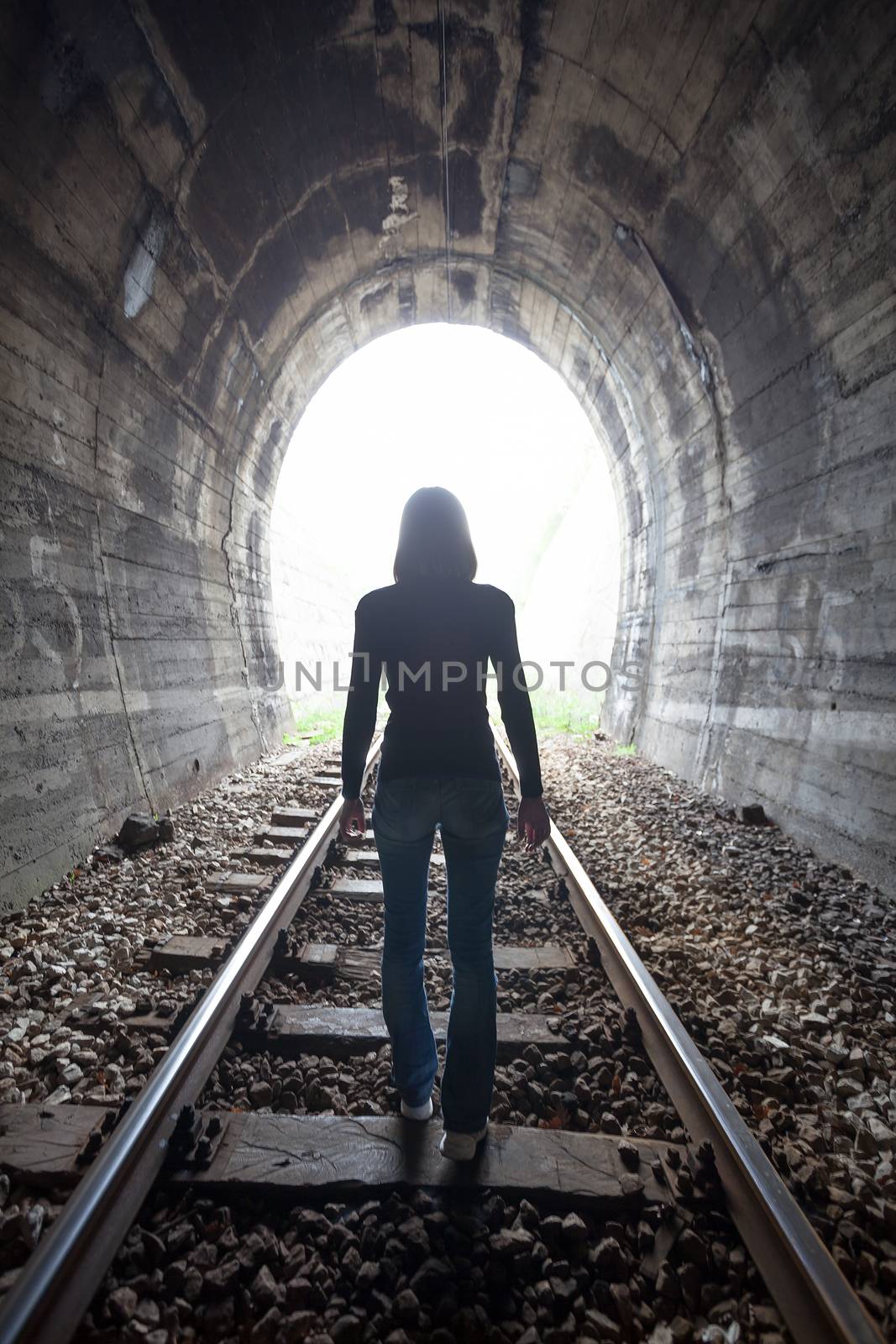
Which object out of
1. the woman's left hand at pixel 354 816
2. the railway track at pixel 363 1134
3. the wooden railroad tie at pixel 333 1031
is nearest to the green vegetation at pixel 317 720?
the railway track at pixel 363 1134

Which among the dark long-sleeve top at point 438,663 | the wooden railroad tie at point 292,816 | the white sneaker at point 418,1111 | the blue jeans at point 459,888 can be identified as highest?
the dark long-sleeve top at point 438,663

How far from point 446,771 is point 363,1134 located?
4.04 feet

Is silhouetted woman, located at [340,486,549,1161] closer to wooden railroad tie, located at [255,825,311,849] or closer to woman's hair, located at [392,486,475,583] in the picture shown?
woman's hair, located at [392,486,475,583]

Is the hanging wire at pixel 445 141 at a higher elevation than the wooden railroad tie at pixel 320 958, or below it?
higher

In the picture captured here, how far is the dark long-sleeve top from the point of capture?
1.97 metres

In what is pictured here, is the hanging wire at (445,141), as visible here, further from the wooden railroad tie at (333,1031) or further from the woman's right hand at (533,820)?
the wooden railroad tie at (333,1031)

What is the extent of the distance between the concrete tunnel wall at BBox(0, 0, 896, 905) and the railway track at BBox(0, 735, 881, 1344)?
2.05 m

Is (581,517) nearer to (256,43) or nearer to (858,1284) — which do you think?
(256,43)

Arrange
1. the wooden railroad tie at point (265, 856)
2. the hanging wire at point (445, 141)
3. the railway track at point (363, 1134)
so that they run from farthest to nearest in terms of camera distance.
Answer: the hanging wire at point (445, 141) < the wooden railroad tie at point (265, 856) < the railway track at point (363, 1134)

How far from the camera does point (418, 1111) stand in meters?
2.12

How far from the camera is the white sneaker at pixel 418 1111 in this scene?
212 centimetres

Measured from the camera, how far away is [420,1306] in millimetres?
1560

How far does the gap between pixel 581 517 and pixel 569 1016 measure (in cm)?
2166

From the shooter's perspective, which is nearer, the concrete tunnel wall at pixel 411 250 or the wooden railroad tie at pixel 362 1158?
the wooden railroad tie at pixel 362 1158
